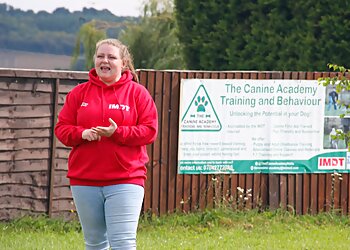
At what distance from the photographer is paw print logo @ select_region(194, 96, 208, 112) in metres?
10.3

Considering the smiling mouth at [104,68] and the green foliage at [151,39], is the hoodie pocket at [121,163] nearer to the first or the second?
the smiling mouth at [104,68]

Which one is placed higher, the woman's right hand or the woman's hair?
the woman's hair

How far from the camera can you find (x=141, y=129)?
236 inches

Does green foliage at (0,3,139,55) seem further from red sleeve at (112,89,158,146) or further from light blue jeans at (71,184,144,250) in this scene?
light blue jeans at (71,184,144,250)

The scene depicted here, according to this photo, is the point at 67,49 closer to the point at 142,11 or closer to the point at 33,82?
the point at 142,11

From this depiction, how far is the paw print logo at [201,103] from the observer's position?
10.3m

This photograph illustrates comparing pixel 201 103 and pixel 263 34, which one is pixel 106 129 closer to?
pixel 201 103

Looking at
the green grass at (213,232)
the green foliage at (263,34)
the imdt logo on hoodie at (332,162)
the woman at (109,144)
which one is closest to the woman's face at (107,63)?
the woman at (109,144)

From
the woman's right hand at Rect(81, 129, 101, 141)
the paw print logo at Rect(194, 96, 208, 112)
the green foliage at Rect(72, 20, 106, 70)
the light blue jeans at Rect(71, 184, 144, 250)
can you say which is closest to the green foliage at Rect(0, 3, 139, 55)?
the green foliage at Rect(72, 20, 106, 70)

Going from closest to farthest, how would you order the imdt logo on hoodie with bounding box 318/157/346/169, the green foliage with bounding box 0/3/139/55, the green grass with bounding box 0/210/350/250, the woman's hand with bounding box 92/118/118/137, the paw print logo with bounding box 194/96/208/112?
the woman's hand with bounding box 92/118/118/137
the green grass with bounding box 0/210/350/250
the paw print logo with bounding box 194/96/208/112
the imdt logo on hoodie with bounding box 318/157/346/169
the green foliage with bounding box 0/3/139/55

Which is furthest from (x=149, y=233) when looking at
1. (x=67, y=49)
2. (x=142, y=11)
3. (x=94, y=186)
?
(x=67, y=49)

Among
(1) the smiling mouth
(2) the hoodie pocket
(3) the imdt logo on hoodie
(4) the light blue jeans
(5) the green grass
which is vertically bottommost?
(5) the green grass

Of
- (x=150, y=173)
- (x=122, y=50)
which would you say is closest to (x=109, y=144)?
(x=122, y=50)

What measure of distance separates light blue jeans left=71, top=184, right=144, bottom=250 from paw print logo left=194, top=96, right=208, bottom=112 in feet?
14.2
